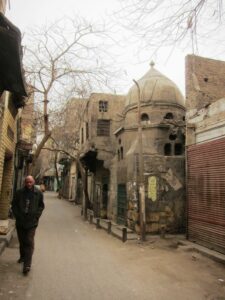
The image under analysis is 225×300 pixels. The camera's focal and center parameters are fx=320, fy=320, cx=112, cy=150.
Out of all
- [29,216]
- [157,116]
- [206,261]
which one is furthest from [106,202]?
[29,216]

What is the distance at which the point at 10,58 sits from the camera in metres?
5.14

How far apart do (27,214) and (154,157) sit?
829 cm

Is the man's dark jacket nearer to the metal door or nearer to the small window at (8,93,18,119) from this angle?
the small window at (8,93,18,119)

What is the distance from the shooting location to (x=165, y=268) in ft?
26.6

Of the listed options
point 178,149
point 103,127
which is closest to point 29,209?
point 178,149

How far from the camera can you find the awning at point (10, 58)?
171 inches

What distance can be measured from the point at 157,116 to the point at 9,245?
9995 millimetres

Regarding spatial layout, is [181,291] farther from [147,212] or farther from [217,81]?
[217,81]

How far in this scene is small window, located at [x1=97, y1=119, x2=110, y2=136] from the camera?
74.6 feet

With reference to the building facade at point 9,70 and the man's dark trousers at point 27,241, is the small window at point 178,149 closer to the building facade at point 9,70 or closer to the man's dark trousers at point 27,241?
the building facade at point 9,70

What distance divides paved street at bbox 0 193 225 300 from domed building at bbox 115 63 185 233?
2598mm

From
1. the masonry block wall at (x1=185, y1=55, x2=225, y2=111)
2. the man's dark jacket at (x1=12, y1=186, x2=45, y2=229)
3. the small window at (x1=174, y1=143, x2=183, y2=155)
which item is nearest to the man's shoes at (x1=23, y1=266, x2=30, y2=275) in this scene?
the man's dark jacket at (x1=12, y1=186, x2=45, y2=229)

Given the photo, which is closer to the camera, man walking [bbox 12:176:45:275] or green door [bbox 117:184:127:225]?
man walking [bbox 12:176:45:275]

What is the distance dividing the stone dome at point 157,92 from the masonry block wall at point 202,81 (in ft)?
14.6
